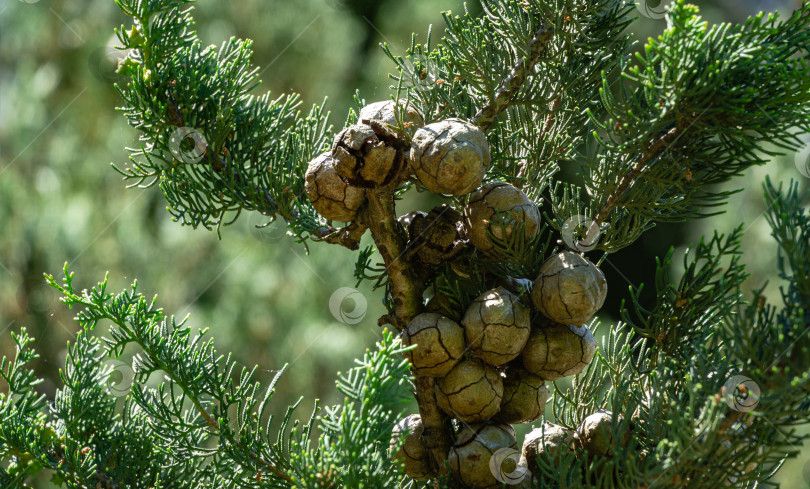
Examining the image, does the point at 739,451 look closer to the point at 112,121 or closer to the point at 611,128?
the point at 611,128

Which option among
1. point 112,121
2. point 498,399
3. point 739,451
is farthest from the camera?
point 112,121

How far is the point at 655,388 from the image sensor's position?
0.49m

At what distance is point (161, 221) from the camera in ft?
7.83

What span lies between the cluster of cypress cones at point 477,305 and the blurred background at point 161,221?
153 cm

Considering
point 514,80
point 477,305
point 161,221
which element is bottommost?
point 477,305

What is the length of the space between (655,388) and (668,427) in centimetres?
3

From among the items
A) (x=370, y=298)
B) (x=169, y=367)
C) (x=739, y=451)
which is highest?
(x=370, y=298)

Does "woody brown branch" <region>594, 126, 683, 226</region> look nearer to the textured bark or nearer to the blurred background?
the textured bark

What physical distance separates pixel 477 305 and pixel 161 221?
208cm

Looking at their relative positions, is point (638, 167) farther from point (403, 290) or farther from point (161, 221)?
point (161, 221)

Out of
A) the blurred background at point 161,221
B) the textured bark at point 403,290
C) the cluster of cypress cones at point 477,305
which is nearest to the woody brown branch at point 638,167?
the cluster of cypress cones at point 477,305

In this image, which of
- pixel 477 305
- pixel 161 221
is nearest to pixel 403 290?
pixel 477 305

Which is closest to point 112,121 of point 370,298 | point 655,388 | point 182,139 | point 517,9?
point 370,298

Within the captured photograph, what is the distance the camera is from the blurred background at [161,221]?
6.49 feet
